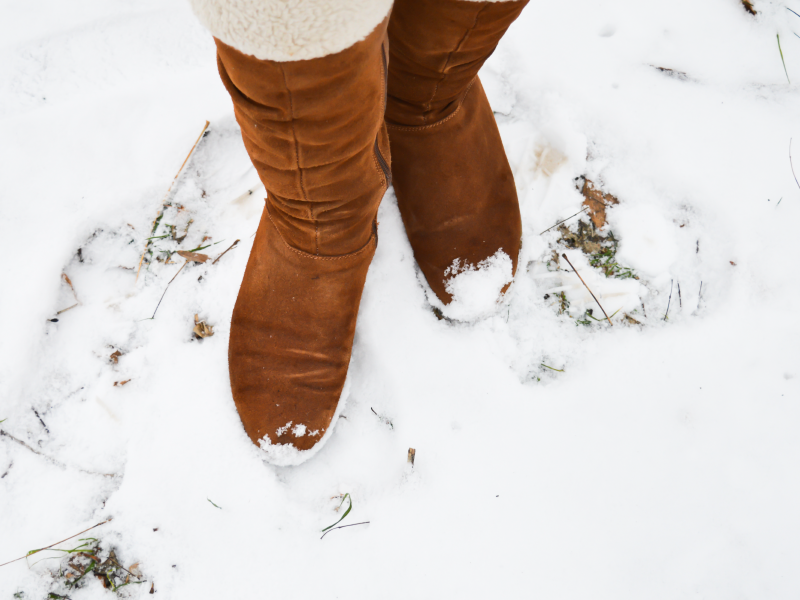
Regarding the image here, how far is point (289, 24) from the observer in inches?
17.8

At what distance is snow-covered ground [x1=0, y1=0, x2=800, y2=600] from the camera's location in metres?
1.00

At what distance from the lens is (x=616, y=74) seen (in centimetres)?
133

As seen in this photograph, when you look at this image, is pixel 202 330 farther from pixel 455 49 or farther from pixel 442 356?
pixel 455 49

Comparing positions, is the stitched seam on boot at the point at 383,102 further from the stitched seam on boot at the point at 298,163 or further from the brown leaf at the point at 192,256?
the brown leaf at the point at 192,256

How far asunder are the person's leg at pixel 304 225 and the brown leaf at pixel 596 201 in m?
0.58

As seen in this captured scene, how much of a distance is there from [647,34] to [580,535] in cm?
130

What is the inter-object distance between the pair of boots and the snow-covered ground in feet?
0.30

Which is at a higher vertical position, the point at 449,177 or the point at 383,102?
the point at 383,102

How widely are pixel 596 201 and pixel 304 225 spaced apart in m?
0.78

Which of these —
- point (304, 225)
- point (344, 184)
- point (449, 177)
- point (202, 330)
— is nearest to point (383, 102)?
point (344, 184)

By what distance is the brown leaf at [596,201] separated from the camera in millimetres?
1235

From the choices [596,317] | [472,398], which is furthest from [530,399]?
[596,317]

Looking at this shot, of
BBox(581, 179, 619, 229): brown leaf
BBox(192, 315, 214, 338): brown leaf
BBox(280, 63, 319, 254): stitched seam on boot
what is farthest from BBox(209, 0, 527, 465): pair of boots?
BBox(581, 179, 619, 229): brown leaf

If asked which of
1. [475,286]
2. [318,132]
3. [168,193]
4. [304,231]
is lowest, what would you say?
[475,286]
